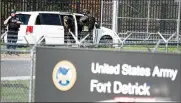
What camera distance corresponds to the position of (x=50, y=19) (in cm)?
2123

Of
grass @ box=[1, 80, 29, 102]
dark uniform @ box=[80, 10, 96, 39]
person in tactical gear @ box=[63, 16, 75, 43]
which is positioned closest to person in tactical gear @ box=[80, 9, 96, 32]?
dark uniform @ box=[80, 10, 96, 39]

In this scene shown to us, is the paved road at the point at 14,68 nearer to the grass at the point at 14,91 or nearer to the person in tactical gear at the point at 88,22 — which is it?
the grass at the point at 14,91

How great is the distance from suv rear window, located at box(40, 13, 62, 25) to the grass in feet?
30.5

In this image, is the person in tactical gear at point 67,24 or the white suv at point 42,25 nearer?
the white suv at point 42,25

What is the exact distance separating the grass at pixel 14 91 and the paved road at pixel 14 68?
1.50ft

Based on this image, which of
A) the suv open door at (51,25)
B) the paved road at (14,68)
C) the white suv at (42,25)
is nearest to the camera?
the paved road at (14,68)

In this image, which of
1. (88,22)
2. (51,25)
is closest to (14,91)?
(51,25)

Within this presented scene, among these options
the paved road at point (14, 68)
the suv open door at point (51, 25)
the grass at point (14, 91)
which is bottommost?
the grass at point (14, 91)

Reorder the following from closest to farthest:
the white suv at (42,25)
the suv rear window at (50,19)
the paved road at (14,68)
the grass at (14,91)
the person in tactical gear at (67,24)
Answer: the grass at (14,91) < the paved road at (14,68) < the white suv at (42,25) < the suv rear window at (50,19) < the person in tactical gear at (67,24)

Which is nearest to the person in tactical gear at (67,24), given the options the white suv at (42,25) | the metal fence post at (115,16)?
the white suv at (42,25)

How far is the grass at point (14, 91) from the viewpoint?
9.59 m

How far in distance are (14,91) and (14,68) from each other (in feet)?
8.09

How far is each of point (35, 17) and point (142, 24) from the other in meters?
7.69

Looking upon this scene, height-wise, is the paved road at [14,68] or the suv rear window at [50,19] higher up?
the suv rear window at [50,19]
